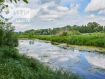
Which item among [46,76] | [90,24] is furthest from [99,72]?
[90,24]

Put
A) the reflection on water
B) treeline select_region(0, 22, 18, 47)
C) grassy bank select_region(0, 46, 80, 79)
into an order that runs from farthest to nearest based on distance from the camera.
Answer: treeline select_region(0, 22, 18, 47), the reflection on water, grassy bank select_region(0, 46, 80, 79)

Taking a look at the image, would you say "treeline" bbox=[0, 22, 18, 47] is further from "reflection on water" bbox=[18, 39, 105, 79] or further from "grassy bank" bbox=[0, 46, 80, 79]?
"grassy bank" bbox=[0, 46, 80, 79]

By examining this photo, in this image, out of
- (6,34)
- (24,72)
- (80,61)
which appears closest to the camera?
(24,72)

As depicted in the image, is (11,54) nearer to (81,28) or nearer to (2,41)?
(2,41)

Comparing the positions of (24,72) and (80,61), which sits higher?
(24,72)

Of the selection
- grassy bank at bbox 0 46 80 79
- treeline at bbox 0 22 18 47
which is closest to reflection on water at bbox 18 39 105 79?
grassy bank at bbox 0 46 80 79

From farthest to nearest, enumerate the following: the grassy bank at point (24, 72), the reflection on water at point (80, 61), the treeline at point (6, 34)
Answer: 1. the treeline at point (6, 34)
2. the reflection on water at point (80, 61)
3. the grassy bank at point (24, 72)

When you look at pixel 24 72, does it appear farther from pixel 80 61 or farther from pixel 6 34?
pixel 6 34

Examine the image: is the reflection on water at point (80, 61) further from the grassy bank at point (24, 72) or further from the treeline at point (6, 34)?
the treeline at point (6, 34)

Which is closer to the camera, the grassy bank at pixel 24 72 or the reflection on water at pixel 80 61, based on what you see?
the grassy bank at pixel 24 72

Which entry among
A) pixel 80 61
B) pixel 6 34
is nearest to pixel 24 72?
pixel 80 61

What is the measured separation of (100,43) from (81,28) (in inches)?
1439

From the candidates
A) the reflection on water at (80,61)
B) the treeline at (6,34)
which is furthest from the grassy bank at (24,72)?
the treeline at (6,34)

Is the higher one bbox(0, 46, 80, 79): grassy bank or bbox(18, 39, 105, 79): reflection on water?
bbox(0, 46, 80, 79): grassy bank
